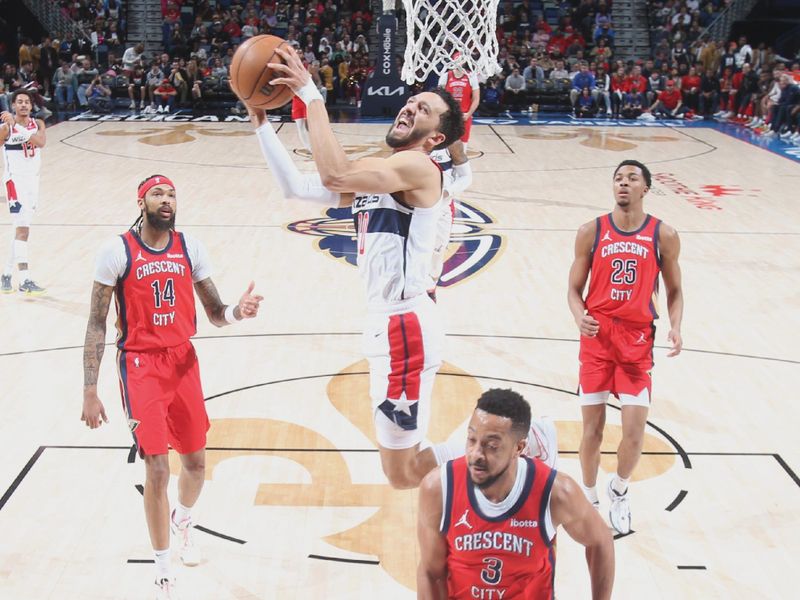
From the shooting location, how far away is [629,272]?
16.1 feet

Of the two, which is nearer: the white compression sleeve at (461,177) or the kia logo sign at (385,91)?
the white compression sleeve at (461,177)

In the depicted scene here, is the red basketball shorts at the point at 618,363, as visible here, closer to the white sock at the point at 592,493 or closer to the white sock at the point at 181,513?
the white sock at the point at 592,493

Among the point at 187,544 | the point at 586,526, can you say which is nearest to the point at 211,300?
the point at 187,544

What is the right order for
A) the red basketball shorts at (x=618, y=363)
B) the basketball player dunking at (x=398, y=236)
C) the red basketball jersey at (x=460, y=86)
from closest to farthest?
the basketball player dunking at (x=398, y=236) < the red basketball shorts at (x=618, y=363) < the red basketball jersey at (x=460, y=86)

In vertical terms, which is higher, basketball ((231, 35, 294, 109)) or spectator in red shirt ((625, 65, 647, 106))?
basketball ((231, 35, 294, 109))

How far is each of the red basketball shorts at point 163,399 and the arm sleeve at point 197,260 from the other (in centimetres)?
34

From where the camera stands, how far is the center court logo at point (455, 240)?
988cm

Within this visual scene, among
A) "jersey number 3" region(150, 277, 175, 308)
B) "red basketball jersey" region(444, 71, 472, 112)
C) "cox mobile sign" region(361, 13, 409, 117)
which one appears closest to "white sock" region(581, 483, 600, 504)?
"jersey number 3" region(150, 277, 175, 308)

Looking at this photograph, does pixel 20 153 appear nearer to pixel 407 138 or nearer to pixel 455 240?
pixel 455 240

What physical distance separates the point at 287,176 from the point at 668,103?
20800mm

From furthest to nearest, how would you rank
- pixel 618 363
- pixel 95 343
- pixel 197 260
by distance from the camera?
pixel 618 363 < pixel 197 260 < pixel 95 343

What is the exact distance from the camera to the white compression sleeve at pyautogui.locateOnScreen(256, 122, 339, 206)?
3.62m

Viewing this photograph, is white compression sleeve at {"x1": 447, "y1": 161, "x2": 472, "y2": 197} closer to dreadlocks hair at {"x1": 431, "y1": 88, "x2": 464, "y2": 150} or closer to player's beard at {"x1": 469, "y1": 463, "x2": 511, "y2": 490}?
dreadlocks hair at {"x1": 431, "y1": 88, "x2": 464, "y2": 150}

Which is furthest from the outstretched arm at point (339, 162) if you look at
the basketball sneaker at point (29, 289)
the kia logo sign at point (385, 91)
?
the kia logo sign at point (385, 91)
